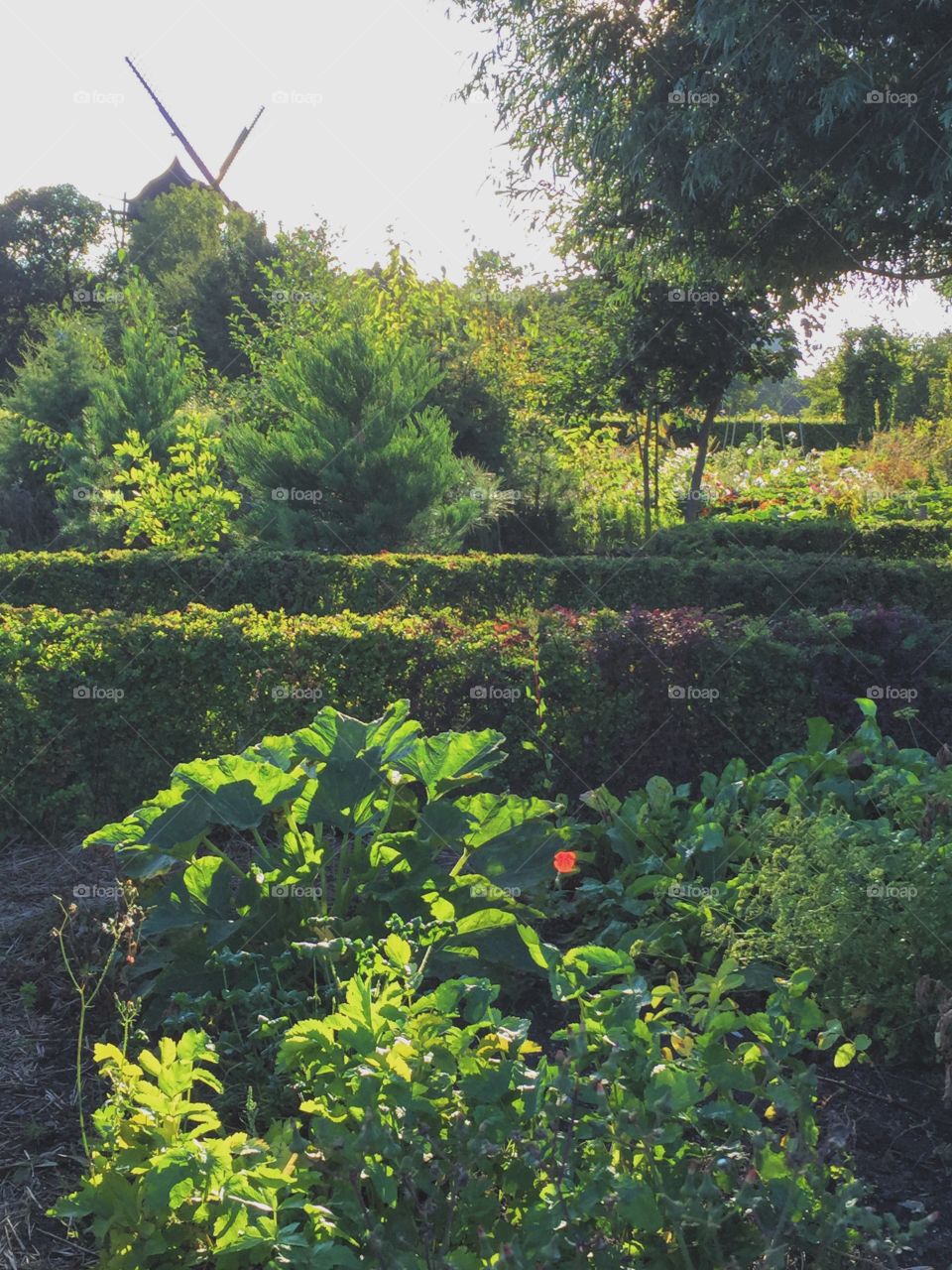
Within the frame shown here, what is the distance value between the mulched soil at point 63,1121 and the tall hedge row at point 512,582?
469cm

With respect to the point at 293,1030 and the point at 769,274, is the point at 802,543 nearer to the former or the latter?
the point at 769,274

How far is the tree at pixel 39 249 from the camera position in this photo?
38.1 metres

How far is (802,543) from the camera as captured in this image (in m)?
11.6

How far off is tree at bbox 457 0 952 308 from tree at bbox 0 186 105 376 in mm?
30766

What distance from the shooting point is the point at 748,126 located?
938cm

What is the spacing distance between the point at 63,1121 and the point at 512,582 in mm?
5868

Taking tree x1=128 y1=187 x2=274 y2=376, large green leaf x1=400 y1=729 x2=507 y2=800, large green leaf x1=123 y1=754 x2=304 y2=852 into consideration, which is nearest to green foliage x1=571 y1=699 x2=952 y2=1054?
large green leaf x1=400 y1=729 x2=507 y2=800

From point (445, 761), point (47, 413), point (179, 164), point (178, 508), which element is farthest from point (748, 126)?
point (179, 164)

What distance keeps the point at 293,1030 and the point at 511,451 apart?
13.3m

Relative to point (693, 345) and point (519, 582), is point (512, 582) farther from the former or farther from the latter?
point (693, 345)

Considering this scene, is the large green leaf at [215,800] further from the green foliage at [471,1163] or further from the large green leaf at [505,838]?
the green foliage at [471,1163]

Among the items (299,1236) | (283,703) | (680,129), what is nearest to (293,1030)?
(299,1236)

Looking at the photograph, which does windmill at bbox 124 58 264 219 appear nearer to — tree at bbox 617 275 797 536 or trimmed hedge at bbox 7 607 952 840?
tree at bbox 617 275 797 536

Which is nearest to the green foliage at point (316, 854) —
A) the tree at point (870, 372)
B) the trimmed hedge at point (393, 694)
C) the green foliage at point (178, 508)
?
the trimmed hedge at point (393, 694)
